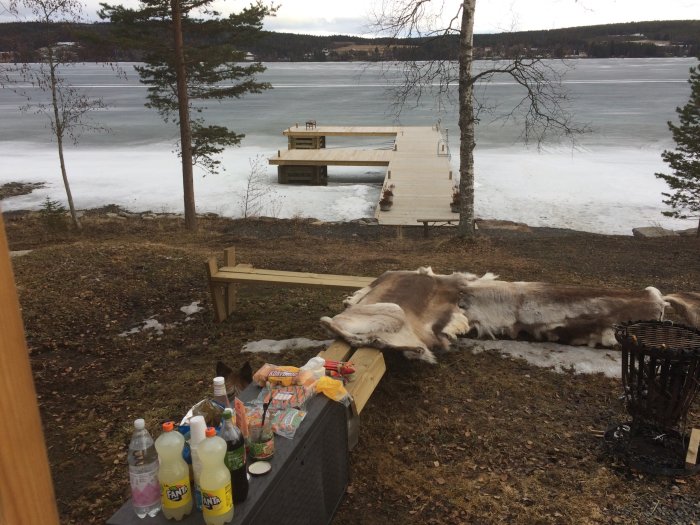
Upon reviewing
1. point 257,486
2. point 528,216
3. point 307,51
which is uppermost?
point 307,51

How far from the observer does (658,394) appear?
3.46 metres

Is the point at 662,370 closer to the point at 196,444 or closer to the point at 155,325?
the point at 196,444

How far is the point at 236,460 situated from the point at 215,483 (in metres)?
0.14

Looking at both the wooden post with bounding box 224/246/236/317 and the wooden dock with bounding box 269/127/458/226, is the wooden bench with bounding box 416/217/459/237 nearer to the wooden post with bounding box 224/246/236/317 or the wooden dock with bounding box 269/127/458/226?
the wooden dock with bounding box 269/127/458/226

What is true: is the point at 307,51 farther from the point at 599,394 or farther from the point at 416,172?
the point at 599,394

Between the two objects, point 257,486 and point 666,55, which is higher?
point 666,55

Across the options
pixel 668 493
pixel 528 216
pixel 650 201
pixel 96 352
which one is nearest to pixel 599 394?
pixel 668 493

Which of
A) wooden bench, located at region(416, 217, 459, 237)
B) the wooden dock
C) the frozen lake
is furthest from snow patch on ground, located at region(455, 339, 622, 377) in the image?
the wooden dock

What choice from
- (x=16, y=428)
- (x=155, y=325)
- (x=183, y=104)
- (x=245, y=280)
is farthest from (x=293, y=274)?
(x=183, y=104)

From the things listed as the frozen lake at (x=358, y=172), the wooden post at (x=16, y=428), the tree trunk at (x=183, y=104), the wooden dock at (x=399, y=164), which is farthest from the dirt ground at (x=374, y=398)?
the wooden dock at (x=399, y=164)

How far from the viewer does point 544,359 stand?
4.96m

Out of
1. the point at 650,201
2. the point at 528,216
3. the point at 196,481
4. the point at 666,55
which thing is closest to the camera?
the point at 196,481

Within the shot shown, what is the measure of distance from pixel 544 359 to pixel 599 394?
0.63 metres

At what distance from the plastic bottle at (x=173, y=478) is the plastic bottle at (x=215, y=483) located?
96 mm
